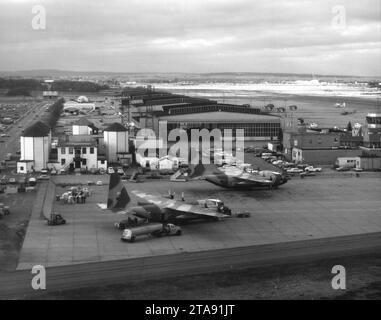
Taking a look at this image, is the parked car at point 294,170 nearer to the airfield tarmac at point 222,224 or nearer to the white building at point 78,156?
the airfield tarmac at point 222,224

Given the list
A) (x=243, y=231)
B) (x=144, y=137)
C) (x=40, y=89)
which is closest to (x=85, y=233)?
(x=243, y=231)

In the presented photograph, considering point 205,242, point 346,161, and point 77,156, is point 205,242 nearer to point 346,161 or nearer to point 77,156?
point 77,156

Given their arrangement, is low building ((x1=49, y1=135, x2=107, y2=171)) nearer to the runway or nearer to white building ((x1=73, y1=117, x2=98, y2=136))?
the runway

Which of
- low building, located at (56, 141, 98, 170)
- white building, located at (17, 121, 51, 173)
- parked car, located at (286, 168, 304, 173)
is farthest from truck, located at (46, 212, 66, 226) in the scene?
parked car, located at (286, 168, 304, 173)

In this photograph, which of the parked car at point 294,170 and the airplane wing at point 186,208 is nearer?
the airplane wing at point 186,208

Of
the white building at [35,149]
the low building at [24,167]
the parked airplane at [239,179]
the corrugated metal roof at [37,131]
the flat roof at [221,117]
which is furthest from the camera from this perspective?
the flat roof at [221,117]

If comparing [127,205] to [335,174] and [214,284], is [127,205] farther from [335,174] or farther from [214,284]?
[335,174]

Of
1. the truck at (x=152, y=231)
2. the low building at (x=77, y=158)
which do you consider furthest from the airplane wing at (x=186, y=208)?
the low building at (x=77, y=158)

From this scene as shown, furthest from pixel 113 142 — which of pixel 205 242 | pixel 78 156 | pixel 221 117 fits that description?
pixel 205 242
